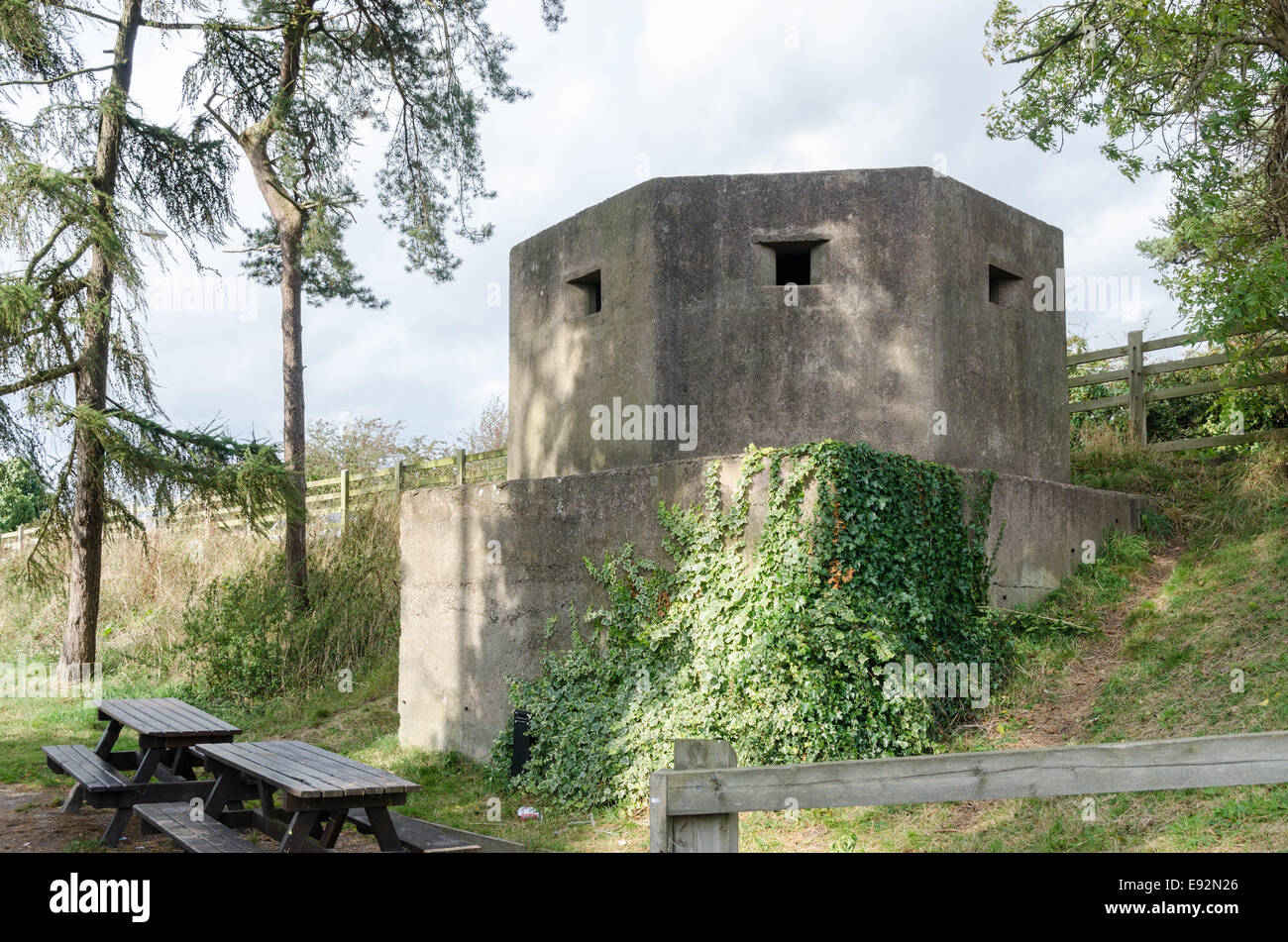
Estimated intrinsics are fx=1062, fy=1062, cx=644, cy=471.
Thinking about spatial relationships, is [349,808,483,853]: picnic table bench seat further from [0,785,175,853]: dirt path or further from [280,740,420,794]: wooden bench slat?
[0,785,175,853]: dirt path

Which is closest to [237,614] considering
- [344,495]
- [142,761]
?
[344,495]

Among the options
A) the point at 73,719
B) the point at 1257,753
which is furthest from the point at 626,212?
the point at 73,719

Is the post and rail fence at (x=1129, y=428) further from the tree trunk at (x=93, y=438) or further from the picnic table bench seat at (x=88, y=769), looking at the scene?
the picnic table bench seat at (x=88, y=769)

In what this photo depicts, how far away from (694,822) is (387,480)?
42.4ft

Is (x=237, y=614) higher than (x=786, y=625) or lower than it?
lower

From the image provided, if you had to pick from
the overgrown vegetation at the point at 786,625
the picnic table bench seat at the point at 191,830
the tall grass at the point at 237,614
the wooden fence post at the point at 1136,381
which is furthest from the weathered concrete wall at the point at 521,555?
the tall grass at the point at 237,614

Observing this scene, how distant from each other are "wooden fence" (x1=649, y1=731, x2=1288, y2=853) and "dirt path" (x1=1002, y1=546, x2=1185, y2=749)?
149 inches

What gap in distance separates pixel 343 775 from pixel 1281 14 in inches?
446

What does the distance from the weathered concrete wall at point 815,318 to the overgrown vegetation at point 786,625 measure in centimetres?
97

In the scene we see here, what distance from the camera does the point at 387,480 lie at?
625 inches

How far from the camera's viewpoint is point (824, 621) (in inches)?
286

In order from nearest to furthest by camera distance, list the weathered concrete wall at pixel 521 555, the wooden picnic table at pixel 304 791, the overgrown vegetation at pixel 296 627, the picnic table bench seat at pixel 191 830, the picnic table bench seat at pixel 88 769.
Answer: the wooden picnic table at pixel 304 791
the picnic table bench seat at pixel 191 830
the picnic table bench seat at pixel 88 769
the weathered concrete wall at pixel 521 555
the overgrown vegetation at pixel 296 627

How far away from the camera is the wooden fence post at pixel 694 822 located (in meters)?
3.59

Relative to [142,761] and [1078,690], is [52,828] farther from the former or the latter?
[1078,690]
